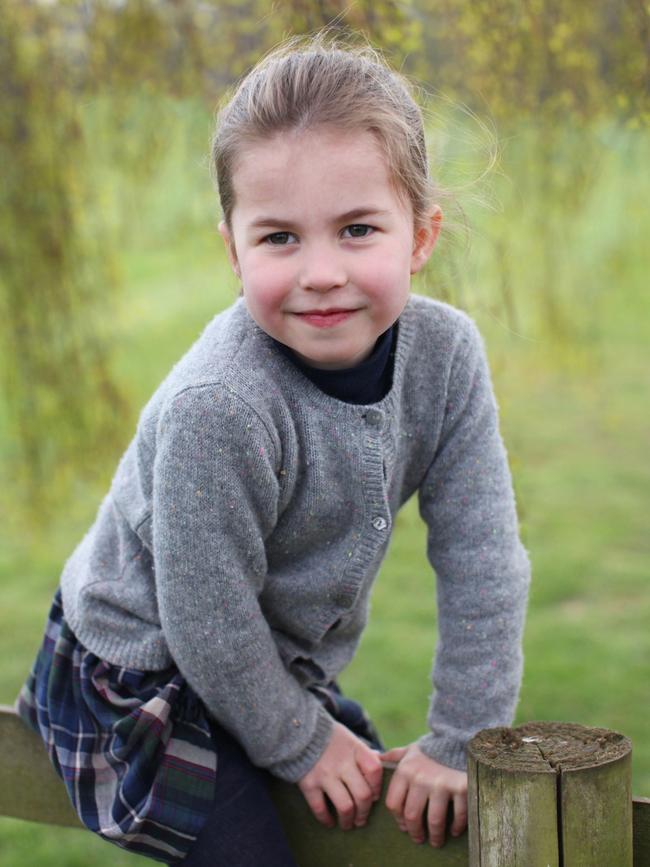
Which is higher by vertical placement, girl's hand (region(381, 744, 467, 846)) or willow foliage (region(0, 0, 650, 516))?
willow foliage (region(0, 0, 650, 516))

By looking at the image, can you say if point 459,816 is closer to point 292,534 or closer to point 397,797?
point 397,797

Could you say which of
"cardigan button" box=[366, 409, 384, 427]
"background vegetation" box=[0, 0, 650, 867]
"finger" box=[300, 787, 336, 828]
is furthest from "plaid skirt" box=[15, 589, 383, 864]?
"background vegetation" box=[0, 0, 650, 867]

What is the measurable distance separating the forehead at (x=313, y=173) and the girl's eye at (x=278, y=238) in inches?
1.1

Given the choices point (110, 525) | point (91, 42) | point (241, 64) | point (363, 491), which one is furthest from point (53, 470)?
point (363, 491)

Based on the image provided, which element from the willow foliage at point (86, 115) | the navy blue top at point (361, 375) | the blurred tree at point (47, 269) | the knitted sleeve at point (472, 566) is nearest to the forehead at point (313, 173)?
the navy blue top at point (361, 375)

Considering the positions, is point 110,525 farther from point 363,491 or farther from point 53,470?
point 53,470

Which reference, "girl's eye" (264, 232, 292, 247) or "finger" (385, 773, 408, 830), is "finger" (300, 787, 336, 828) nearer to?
"finger" (385, 773, 408, 830)

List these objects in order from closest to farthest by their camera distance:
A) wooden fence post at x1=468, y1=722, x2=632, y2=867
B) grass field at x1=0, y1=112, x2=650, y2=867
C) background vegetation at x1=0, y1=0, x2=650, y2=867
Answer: wooden fence post at x1=468, y1=722, x2=632, y2=867 → background vegetation at x1=0, y1=0, x2=650, y2=867 → grass field at x1=0, y1=112, x2=650, y2=867

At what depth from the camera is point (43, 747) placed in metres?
1.70

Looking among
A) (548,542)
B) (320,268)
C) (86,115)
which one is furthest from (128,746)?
(548,542)

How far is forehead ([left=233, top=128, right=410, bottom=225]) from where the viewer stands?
1.46 meters

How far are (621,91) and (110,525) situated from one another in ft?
5.26

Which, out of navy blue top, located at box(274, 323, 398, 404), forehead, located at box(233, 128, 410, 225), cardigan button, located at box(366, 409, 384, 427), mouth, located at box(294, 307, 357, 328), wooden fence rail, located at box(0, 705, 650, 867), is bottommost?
wooden fence rail, located at box(0, 705, 650, 867)

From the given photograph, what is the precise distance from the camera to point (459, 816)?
1.54m
